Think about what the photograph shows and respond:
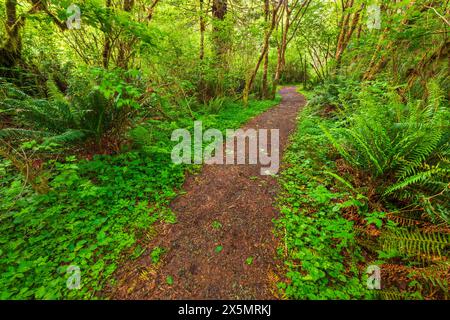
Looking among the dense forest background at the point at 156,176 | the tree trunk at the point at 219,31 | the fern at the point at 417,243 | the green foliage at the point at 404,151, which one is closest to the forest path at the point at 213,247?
the dense forest background at the point at 156,176

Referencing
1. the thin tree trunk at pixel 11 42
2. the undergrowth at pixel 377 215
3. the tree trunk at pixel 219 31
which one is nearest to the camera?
the undergrowth at pixel 377 215

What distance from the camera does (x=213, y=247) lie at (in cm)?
192

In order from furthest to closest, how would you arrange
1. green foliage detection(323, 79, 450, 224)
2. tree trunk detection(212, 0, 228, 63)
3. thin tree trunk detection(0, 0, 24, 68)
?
tree trunk detection(212, 0, 228, 63) → thin tree trunk detection(0, 0, 24, 68) → green foliage detection(323, 79, 450, 224)

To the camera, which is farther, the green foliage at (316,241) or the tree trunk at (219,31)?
the tree trunk at (219,31)

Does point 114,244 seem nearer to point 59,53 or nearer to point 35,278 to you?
point 35,278

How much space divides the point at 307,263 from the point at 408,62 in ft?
17.3

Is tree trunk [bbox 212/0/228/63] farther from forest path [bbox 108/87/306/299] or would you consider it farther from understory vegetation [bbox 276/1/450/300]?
forest path [bbox 108/87/306/299]

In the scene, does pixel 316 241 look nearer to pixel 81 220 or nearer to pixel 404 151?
pixel 404 151

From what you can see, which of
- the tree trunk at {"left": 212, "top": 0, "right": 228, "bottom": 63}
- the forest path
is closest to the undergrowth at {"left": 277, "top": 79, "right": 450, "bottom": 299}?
the forest path

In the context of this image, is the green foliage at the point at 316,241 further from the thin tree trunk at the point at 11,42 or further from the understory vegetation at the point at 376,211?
the thin tree trunk at the point at 11,42

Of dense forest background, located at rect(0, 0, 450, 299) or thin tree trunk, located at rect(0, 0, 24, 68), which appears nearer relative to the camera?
dense forest background, located at rect(0, 0, 450, 299)

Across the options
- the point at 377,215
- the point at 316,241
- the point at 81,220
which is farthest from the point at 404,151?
the point at 81,220

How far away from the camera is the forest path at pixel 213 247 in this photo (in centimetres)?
156

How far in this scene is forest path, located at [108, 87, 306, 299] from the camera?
5.11ft
